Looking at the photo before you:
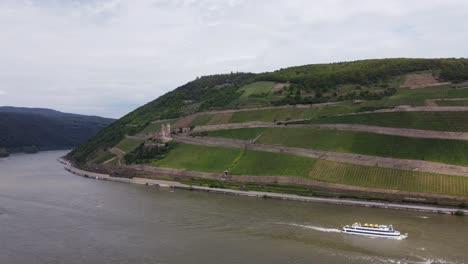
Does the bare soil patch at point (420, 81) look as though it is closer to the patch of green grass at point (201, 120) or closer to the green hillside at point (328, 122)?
the green hillside at point (328, 122)

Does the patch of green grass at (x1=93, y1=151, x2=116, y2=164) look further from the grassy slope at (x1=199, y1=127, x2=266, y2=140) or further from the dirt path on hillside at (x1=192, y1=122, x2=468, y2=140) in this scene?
the dirt path on hillside at (x1=192, y1=122, x2=468, y2=140)

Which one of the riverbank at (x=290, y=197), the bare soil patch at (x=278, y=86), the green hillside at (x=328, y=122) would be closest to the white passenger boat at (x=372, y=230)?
the riverbank at (x=290, y=197)

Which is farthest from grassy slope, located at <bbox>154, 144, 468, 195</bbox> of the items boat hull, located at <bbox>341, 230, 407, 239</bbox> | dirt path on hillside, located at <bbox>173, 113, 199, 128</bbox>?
boat hull, located at <bbox>341, 230, 407, 239</bbox>

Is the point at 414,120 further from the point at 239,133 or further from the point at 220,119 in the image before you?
the point at 220,119

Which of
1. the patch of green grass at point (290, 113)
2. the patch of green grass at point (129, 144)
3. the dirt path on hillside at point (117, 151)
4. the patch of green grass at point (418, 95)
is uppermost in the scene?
the patch of green grass at point (418, 95)

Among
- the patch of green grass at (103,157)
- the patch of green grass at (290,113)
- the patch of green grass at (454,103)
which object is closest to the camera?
the patch of green grass at (454,103)

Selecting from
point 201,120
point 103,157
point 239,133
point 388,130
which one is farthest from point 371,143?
point 103,157
